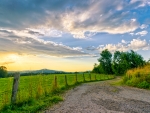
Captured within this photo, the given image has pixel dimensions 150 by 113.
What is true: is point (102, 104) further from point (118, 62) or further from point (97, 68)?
point (97, 68)

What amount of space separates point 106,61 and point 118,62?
8.15 meters

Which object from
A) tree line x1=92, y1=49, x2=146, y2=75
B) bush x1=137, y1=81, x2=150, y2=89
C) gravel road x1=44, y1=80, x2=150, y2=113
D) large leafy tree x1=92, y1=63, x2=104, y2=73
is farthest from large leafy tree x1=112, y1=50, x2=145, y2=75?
gravel road x1=44, y1=80, x2=150, y2=113

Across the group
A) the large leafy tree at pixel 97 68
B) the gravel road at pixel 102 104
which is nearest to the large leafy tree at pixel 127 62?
the large leafy tree at pixel 97 68

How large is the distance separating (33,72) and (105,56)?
345ft

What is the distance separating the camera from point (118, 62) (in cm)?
10875

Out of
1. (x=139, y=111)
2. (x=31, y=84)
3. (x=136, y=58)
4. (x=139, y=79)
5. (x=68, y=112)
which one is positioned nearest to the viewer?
(x=68, y=112)

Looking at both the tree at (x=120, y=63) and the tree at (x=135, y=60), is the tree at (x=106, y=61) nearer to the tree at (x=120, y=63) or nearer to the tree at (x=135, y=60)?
the tree at (x=120, y=63)

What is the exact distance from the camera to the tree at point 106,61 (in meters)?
113

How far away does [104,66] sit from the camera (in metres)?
114

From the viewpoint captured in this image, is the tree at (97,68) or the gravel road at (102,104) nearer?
the gravel road at (102,104)

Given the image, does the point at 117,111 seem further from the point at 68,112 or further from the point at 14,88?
the point at 14,88

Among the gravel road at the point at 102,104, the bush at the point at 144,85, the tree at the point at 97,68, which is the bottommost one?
the gravel road at the point at 102,104

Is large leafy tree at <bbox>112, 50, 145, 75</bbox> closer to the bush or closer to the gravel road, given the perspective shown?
the bush

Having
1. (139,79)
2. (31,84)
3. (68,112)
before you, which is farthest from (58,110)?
(139,79)
